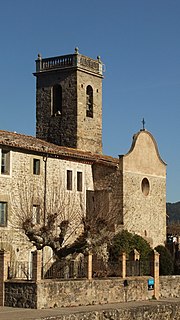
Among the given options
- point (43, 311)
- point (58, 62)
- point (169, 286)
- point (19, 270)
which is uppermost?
point (58, 62)

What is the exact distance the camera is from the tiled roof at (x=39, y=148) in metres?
41.5

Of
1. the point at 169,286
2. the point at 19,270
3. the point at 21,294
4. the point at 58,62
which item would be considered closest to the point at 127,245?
the point at 169,286

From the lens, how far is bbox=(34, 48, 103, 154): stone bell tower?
55312mm

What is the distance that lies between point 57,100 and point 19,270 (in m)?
21.6

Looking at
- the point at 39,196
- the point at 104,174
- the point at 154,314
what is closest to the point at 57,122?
the point at 104,174

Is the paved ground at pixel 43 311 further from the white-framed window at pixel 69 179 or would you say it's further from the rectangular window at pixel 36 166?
the white-framed window at pixel 69 179

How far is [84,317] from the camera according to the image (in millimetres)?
30500

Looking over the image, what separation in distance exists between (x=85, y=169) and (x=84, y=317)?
18105 millimetres

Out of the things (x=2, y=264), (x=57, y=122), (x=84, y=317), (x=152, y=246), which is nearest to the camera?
(x=84, y=317)

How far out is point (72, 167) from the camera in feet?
152

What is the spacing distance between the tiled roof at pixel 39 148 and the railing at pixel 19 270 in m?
6.68

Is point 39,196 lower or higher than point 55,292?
higher

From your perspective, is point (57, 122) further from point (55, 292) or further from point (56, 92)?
point (55, 292)

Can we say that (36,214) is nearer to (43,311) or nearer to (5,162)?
(5,162)
